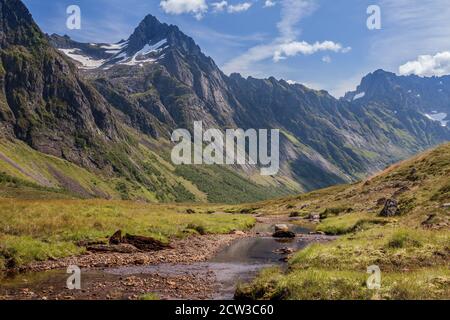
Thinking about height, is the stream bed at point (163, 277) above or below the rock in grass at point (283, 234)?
above

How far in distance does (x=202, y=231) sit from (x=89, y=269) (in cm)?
2839

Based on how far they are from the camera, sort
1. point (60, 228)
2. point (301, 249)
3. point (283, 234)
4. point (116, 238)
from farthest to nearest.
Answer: point (283, 234) → point (60, 228) → point (301, 249) → point (116, 238)

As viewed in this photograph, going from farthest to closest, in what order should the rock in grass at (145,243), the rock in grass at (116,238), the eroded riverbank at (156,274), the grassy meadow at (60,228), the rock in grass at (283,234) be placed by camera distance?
the rock in grass at (283,234) < the rock in grass at (145,243) < the rock in grass at (116,238) < the grassy meadow at (60,228) < the eroded riverbank at (156,274)

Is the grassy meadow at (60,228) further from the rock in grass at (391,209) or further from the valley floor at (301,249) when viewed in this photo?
the rock in grass at (391,209)

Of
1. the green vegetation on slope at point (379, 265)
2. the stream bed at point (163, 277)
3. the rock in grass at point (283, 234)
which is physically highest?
the green vegetation on slope at point (379, 265)

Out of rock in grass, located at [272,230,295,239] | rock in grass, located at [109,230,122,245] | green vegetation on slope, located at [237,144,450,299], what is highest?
green vegetation on slope, located at [237,144,450,299]

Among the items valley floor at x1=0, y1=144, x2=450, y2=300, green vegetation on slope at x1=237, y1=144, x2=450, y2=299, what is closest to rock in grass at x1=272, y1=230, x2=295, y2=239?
valley floor at x1=0, y1=144, x2=450, y2=300

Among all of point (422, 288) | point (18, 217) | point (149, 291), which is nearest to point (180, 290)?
point (149, 291)

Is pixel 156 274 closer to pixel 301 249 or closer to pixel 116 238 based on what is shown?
pixel 116 238

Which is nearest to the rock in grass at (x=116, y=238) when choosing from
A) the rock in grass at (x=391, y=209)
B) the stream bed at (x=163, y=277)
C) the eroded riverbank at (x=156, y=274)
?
the eroded riverbank at (x=156, y=274)

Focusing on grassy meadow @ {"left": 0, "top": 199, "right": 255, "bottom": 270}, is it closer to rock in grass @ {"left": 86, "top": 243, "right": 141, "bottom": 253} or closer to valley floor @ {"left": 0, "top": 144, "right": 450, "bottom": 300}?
valley floor @ {"left": 0, "top": 144, "right": 450, "bottom": 300}

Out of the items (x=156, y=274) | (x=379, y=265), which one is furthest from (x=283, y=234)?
(x=379, y=265)
